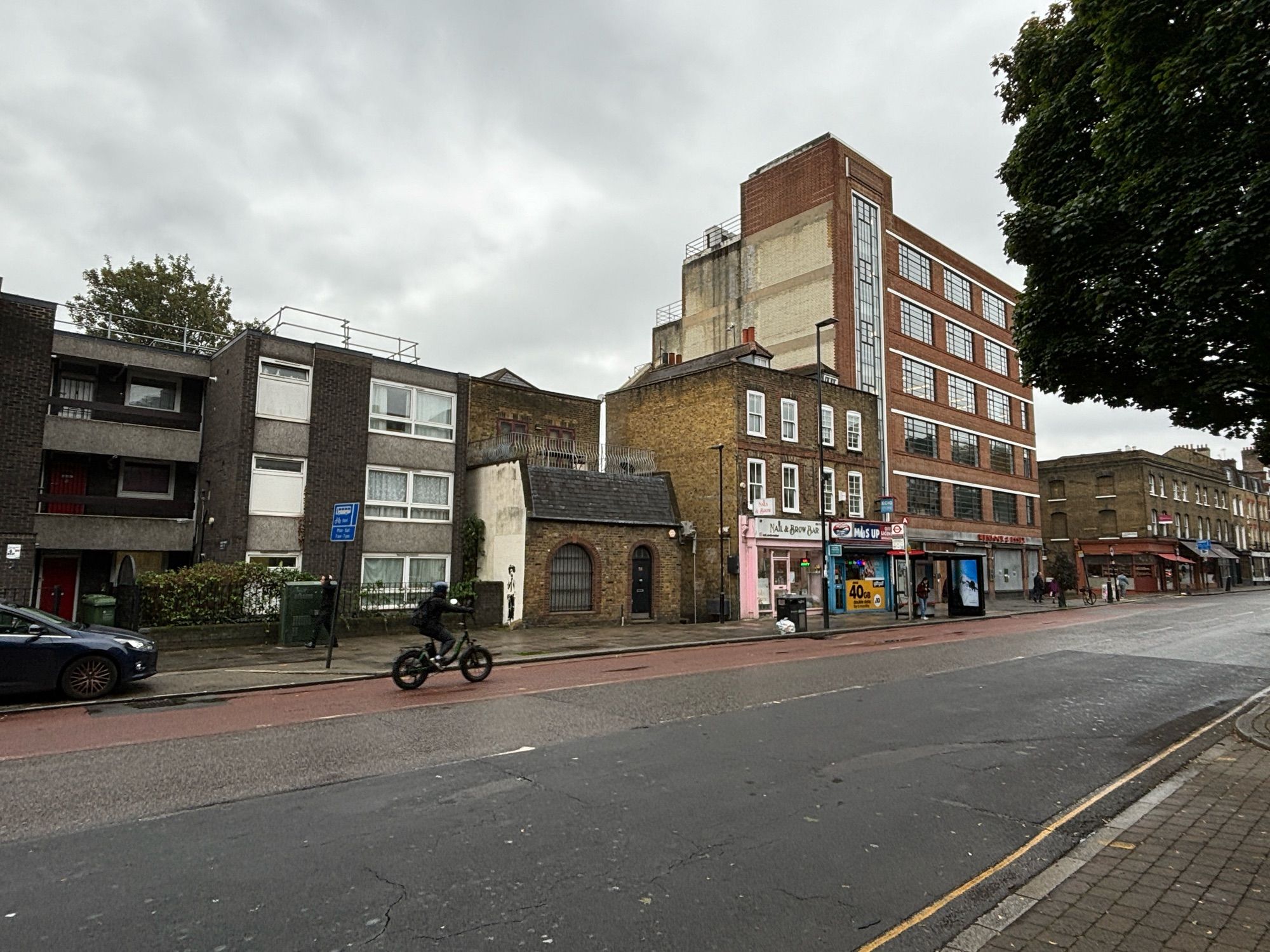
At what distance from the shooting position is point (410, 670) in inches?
468

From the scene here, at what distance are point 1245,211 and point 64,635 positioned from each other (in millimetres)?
15792

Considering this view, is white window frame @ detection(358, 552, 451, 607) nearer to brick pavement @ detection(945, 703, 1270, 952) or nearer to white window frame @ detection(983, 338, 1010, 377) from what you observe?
brick pavement @ detection(945, 703, 1270, 952)

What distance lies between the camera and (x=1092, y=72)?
10.2 meters

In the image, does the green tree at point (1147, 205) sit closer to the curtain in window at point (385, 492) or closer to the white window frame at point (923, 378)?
the curtain in window at point (385, 492)

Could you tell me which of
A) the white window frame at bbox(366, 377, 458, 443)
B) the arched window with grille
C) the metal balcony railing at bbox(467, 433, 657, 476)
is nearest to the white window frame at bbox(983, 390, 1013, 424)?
the metal balcony railing at bbox(467, 433, 657, 476)

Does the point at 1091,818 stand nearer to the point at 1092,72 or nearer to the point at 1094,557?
the point at 1092,72

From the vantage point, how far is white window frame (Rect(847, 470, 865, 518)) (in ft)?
113

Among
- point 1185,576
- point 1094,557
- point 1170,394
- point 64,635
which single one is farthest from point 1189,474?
point 64,635

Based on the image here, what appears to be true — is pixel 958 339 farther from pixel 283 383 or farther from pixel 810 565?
pixel 283 383

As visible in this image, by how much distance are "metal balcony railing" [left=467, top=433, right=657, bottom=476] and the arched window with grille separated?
3200mm

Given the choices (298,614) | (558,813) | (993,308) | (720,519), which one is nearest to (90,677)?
(298,614)

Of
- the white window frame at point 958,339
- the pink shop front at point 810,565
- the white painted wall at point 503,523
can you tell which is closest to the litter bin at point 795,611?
the pink shop front at point 810,565

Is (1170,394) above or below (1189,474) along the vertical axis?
below

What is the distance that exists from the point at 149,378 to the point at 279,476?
258 inches
